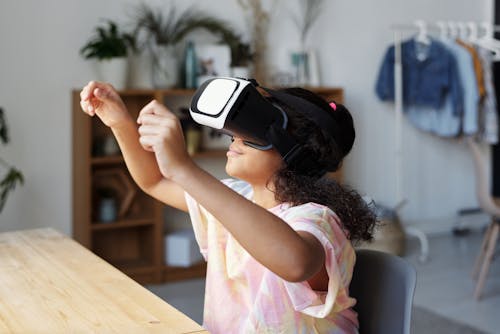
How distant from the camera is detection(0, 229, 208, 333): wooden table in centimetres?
114

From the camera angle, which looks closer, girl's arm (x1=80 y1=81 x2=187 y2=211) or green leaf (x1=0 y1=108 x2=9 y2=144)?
girl's arm (x1=80 y1=81 x2=187 y2=211)

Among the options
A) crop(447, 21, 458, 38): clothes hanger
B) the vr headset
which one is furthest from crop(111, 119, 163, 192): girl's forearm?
crop(447, 21, 458, 38): clothes hanger

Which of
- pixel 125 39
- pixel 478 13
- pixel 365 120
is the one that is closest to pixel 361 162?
pixel 365 120

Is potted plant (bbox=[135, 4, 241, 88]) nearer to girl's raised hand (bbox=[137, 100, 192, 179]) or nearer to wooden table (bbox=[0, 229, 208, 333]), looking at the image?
wooden table (bbox=[0, 229, 208, 333])

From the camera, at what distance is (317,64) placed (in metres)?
4.96

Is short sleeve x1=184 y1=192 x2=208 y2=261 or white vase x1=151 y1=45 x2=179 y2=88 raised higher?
white vase x1=151 y1=45 x2=179 y2=88

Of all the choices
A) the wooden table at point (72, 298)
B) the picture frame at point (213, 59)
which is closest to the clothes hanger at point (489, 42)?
the picture frame at point (213, 59)

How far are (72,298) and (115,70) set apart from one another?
2772 millimetres

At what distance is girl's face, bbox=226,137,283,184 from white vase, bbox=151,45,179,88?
9.24 ft

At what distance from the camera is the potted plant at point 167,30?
4.14m

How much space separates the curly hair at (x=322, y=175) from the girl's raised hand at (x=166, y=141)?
32 cm

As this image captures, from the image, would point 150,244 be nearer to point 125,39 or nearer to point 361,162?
point 125,39

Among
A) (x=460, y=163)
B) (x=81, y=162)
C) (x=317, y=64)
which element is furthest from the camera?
(x=460, y=163)

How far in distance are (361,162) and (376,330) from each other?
3.87m
